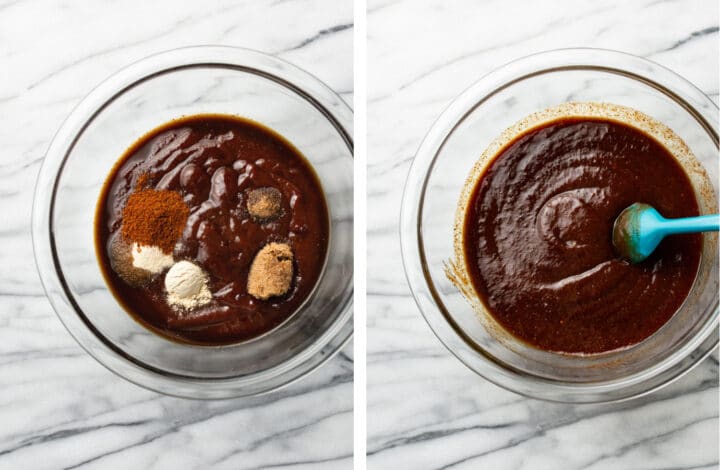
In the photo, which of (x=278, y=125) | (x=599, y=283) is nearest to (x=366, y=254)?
(x=278, y=125)

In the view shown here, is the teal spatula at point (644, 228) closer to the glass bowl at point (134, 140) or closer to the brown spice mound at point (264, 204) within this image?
the glass bowl at point (134, 140)

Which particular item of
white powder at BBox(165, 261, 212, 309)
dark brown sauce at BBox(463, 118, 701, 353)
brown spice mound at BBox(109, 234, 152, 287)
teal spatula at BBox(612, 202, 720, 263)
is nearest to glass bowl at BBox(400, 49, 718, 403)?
dark brown sauce at BBox(463, 118, 701, 353)

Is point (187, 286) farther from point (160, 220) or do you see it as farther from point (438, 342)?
point (438, 342)

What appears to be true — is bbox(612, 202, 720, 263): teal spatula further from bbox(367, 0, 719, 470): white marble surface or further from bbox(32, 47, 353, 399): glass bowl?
bbox(32, 47, 353, 399): glass bowl

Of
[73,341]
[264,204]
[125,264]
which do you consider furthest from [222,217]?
[73,341]

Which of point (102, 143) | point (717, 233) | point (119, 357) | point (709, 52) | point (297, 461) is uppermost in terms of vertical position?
point (709, 52)

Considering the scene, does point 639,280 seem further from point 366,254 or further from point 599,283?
point 366,254
